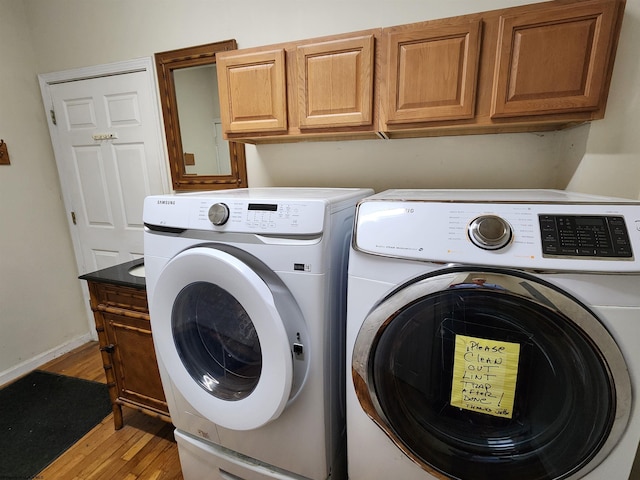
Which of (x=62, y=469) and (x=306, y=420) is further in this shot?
(x=62, y=469)

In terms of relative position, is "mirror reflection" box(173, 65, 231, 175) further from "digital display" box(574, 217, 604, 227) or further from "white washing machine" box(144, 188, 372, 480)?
"digital display" box(574, 217, 604, 227)

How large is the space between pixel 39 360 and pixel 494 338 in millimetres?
2875

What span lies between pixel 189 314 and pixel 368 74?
1110 millimetres

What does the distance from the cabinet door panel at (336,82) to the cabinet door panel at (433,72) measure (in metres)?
0.09

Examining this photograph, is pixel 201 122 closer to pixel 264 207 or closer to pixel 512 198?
pixel 264 207

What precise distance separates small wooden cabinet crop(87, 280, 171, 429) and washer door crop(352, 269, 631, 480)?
106 centimetres

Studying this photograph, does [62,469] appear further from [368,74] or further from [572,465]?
[368,74]

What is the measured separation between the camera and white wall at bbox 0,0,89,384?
1974 mm

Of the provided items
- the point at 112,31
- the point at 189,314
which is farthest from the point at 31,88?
the point at 189,314

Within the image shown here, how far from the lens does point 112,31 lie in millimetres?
1878

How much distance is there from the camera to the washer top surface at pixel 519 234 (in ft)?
2.00

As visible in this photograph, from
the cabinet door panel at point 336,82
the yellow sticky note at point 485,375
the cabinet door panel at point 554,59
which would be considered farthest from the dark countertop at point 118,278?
the cabinet door panel at point 554,59

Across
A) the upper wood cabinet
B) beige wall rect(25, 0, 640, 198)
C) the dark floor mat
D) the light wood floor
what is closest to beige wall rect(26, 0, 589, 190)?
beige wall rect(25, 0, 640, 198)

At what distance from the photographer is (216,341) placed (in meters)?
1.10
